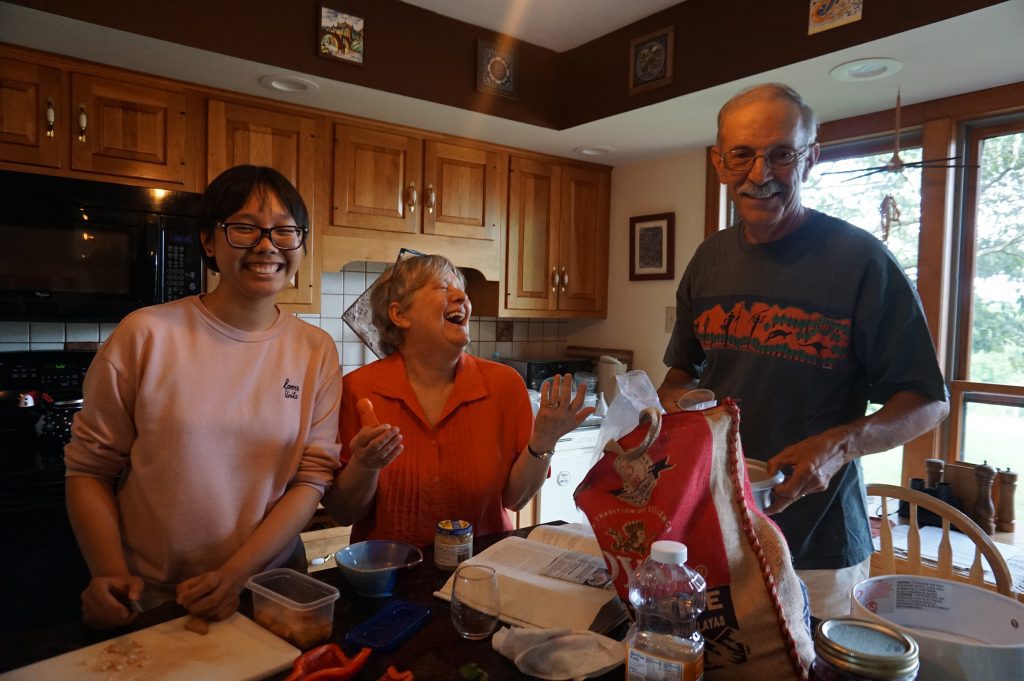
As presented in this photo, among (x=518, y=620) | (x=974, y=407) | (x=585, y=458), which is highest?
(x=974, y=407)

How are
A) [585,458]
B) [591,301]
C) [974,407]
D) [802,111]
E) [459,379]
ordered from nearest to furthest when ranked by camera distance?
[802,111], [459,379], [974,407], [585,458], [591,301]

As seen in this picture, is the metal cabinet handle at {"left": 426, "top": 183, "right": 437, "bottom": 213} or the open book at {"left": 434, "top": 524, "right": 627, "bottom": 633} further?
the metal cabinet handle at {"left": 426, "top": 183, "right": 437, "bottom": 213}

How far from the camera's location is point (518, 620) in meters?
1.02

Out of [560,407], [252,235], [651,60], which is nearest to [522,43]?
[651,60]

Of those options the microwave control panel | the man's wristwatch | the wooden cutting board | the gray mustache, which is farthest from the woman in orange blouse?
the microwave control panel

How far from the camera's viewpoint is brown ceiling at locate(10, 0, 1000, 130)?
2.08 meters

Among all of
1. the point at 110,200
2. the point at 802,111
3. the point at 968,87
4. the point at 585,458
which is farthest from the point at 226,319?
the point at 968,87

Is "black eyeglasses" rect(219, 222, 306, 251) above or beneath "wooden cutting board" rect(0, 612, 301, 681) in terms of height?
above

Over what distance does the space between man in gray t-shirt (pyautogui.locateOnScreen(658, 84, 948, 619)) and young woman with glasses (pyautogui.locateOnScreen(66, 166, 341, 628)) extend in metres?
0.93

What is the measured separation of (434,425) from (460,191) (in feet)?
6.50

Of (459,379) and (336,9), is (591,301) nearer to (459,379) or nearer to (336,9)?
(336,9)

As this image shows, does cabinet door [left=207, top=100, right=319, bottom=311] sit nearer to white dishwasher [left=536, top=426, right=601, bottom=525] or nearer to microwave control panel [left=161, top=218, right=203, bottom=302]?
microwave control panel [left=161, top=218, right=203, bottom=302]

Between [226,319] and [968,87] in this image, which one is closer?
[226,319]

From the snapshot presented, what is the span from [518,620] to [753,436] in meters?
0.70
